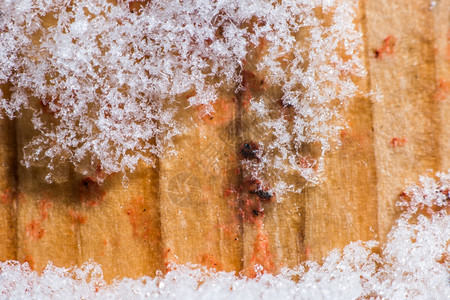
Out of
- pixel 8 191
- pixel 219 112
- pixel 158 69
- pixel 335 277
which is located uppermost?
pixel 158 69

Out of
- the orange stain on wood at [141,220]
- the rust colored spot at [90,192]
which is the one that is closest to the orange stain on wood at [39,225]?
the rust colored spot at [90,192]

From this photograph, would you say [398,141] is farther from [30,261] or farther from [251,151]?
[30,261]

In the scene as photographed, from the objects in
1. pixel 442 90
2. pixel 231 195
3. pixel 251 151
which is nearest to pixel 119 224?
pixel 231 195

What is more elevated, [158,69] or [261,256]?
[158,69]

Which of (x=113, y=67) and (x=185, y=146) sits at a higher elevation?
(x=113, y=67)


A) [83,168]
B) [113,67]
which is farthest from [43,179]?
[113,67]

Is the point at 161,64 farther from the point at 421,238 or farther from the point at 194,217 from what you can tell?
the point at 421,238
